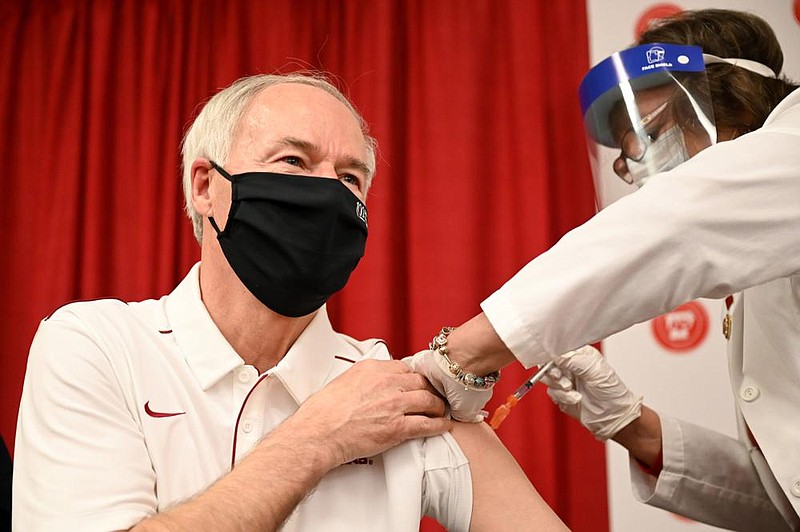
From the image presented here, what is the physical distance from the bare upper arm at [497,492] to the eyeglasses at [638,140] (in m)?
0.64

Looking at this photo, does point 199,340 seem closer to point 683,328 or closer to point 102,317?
point 102,317

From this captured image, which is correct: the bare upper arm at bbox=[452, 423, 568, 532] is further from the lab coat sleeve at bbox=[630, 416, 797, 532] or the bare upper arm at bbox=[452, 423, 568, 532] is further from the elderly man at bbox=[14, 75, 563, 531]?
the lab coat sleeve at bbox=[630, 416, 797, 532]

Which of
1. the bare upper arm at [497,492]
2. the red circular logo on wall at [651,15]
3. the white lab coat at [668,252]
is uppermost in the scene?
the red circular logo on wall at [651,15]

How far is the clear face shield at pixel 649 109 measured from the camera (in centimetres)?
145

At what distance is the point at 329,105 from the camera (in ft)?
4.91

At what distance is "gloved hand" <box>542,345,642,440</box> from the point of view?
5.11 ft

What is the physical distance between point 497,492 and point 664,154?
2.43 ft

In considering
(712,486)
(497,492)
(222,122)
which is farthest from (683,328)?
(222,122)

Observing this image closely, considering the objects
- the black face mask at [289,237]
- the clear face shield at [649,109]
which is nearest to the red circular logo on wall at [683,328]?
the clear face shield at [649,109]

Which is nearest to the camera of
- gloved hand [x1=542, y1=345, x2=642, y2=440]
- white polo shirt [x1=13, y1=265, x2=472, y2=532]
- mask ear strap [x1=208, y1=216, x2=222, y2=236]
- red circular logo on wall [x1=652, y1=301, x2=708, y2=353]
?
white polo shirt [x1=13, y1=265, x2=472, y2=532]

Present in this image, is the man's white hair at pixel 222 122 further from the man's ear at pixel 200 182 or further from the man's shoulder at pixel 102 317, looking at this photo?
the man's shoulder at pixel 102 317

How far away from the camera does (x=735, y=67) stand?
1471 millimetres

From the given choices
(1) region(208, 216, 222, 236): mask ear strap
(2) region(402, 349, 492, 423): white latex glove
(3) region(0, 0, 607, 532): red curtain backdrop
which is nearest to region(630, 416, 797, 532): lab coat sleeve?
(3) region(0, 0, 607, 532): red curtain backdrop

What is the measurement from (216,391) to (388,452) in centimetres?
33
